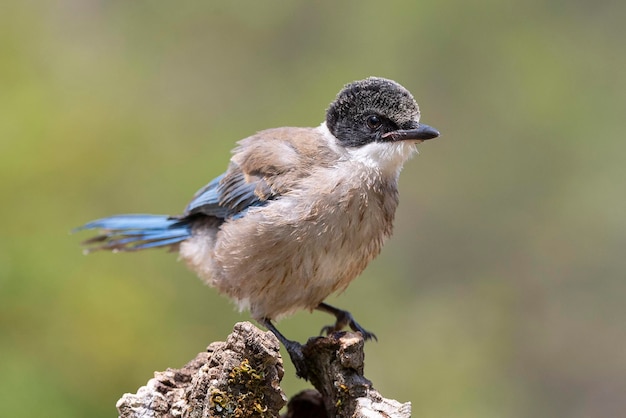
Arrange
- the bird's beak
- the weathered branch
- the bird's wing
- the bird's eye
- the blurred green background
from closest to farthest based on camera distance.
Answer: the weathered branch, the bird's beak, the bird's eye, the bird's wing, the blurred green background

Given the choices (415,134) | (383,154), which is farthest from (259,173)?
(415,134)

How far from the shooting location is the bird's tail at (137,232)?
470 cm

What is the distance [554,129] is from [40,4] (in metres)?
4.43

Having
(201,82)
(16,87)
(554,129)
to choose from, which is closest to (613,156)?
(554,129)

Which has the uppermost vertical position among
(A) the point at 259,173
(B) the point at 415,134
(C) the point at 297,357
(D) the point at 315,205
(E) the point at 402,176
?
(E) the point at 402,176

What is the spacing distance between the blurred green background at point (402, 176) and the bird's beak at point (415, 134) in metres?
1.96

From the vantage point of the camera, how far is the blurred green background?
5.09 meters

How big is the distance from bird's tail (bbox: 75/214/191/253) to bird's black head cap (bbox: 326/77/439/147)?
3.96 feet

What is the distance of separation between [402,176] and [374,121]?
3.04 m

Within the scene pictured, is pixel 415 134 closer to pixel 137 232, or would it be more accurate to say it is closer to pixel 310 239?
pixel 310 239

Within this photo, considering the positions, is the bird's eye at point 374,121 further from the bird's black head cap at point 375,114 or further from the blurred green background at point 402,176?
the blurred green background at point 402,176

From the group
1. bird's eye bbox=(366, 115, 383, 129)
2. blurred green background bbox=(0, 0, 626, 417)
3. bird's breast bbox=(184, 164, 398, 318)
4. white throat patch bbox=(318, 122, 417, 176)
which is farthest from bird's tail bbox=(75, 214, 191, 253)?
bird's eye bbox=(366, 115, 383, 129)

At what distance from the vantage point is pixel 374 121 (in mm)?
3873

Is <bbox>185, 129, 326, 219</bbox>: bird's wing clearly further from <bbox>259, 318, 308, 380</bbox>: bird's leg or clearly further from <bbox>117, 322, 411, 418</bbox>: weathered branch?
<bbox>117, 322, 411, 418</bbox>: weathered branch
